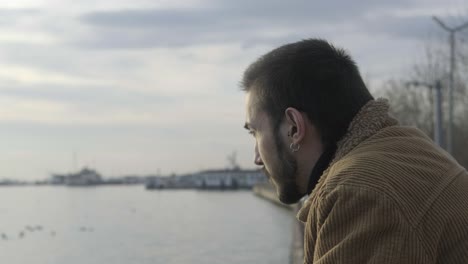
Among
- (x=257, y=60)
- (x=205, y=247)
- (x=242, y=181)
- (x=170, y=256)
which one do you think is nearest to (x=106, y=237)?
(x=205, y=247)

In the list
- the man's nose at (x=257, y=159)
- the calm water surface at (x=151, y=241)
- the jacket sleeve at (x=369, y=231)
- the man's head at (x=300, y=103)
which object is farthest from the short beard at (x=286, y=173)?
the calm water surface at (x=151, y=241)

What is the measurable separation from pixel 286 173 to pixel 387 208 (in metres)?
0.59

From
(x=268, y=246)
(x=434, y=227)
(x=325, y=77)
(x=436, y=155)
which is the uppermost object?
(x=325, y=77)

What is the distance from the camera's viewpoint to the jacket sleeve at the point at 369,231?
1.96 m

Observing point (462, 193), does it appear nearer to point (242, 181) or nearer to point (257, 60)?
point (257, 60)

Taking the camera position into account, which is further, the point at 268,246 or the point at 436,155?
the point at 268,246

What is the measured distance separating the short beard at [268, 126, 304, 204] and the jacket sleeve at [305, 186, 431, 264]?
A: 0.44m

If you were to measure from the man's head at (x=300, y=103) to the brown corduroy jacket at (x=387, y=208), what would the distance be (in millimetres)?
117

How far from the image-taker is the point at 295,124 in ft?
7.86

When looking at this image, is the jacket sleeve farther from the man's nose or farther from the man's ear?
the man's nose

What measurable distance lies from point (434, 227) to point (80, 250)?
1655 inches

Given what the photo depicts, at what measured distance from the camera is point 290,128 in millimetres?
2420

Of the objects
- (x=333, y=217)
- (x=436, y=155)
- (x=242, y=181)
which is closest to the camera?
(x=333, y=217)

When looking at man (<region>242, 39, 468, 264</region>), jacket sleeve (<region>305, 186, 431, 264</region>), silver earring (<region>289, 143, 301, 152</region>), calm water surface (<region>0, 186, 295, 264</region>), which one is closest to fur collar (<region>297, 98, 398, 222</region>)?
man (<region>242, 39, 468, 264</region>)
